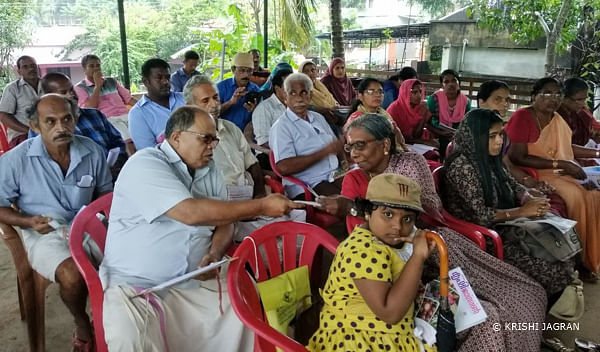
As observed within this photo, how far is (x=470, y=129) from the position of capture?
8.86ft

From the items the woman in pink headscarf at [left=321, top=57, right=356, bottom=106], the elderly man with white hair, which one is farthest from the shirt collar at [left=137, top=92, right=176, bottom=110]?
the woman in pink headscarf at [left=321, top=57, right=356, bottom=106]

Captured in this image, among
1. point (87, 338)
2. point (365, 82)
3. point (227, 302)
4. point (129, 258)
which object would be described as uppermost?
point (365, 82)

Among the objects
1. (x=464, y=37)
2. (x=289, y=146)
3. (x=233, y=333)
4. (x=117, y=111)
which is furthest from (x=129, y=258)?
(x=464, y=37)

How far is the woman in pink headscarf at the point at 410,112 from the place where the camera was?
4582mm

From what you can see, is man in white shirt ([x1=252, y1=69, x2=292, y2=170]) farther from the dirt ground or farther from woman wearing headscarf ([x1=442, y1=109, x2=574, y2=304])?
the dirt ground

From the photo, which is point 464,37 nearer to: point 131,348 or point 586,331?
point 586,331

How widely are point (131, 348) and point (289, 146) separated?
1884 mm

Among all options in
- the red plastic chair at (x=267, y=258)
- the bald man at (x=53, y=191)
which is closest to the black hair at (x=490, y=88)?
the red plastic chair at (x=267, y=258)

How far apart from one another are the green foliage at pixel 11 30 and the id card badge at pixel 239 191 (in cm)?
551

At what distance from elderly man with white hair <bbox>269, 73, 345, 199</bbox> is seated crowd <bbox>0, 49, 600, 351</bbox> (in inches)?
0.4

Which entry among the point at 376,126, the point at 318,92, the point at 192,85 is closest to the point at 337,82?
the point at 318,92

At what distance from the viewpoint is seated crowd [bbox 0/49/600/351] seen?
1.71 m

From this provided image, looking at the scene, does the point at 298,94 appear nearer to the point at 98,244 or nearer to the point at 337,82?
the point at 98,244

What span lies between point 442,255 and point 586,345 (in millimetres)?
1550
